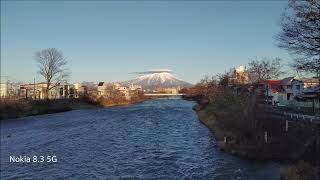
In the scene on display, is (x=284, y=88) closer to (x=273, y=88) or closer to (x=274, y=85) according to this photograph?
(x=273, y=88)

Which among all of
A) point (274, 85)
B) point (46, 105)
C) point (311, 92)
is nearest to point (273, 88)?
Result: point (274, 85)

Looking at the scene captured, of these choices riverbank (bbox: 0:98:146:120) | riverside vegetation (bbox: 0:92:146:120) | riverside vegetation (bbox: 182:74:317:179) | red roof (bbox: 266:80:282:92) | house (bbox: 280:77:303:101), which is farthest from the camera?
red roof (bbox: 266:80:282:92)

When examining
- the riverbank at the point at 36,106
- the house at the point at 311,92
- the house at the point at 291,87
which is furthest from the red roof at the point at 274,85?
the riverbank at the point at 36,106

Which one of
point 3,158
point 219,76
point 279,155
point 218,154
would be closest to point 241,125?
point 218,154

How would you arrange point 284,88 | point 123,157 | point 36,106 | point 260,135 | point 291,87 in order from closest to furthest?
1. point 123,157
2. point 260,135
3. point 291,87
4. point 36,106
5. point 284,88

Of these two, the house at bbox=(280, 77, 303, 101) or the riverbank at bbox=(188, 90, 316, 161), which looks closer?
the riverbank at bbox=(188, 90, 316, 161)

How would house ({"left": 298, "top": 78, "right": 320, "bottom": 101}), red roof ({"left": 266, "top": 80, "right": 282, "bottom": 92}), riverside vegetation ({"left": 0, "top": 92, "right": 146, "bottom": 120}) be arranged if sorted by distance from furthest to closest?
red roof ({"left": 266, "top": 80, "right": 282, "bottom": 92}), riverside vegetation ({"left": 0, "top": 92, "right": 146, "bottom": 120}), house ({"left": 298, "top": 78, "right": 320, "bottom": 101})

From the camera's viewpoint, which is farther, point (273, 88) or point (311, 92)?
point (273, 88)

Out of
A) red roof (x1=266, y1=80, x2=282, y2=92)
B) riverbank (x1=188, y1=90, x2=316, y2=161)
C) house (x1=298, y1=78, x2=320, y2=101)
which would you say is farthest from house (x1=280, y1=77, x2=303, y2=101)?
riverbank (x1=188, y1=90, x2=316, y2=161)

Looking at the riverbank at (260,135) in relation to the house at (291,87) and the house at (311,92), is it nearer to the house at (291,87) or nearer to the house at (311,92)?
the house at (311,92)

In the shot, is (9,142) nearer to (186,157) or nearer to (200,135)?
(186,157)

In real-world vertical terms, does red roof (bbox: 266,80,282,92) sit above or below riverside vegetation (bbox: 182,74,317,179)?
above

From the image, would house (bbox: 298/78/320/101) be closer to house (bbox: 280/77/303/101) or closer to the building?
the building

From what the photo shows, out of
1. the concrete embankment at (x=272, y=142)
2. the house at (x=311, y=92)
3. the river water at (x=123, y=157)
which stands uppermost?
the house at (x=311, y=92)
